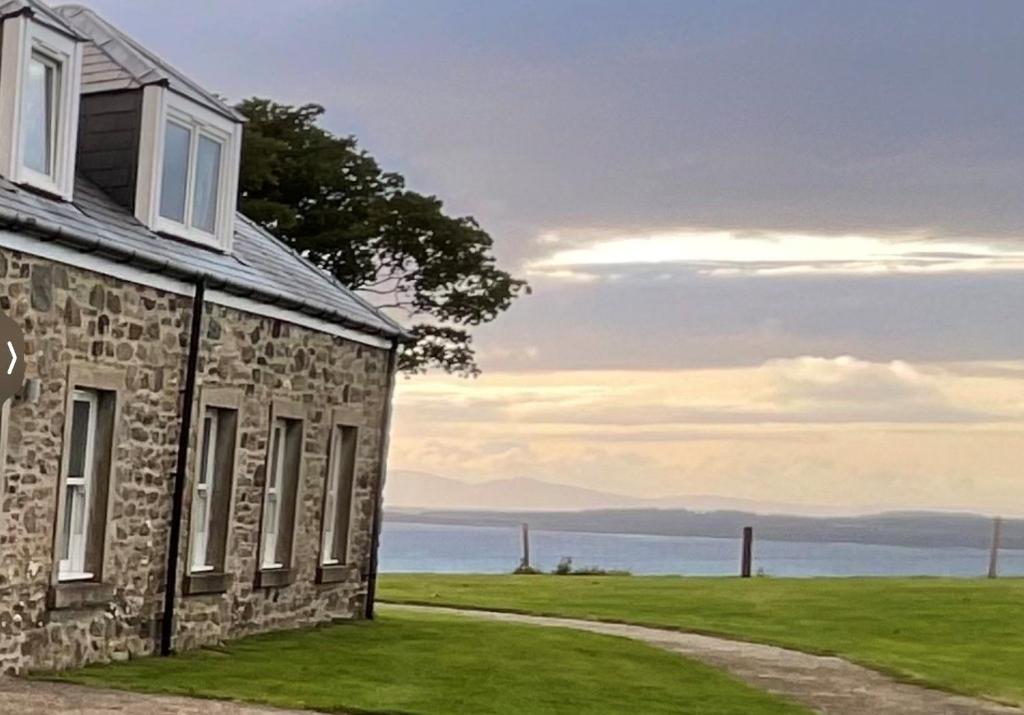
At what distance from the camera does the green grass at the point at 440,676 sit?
1359cm

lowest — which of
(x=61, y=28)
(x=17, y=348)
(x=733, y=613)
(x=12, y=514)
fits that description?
(x=733, y=613)

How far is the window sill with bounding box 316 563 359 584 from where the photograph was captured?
66.9ft

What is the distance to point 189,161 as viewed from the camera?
A: 17.4m

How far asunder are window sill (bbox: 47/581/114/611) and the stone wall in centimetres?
6

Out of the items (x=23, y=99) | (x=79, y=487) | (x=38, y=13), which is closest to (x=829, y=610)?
(x=79, y=487)

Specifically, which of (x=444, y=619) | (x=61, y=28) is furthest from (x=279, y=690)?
(x=444, y=619)

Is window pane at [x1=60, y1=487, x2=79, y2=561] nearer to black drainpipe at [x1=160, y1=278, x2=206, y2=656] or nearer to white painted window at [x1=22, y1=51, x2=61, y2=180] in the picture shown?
black drainpipe at [x1=160, y1=278, x2=206, y2=656]

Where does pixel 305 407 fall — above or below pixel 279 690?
above

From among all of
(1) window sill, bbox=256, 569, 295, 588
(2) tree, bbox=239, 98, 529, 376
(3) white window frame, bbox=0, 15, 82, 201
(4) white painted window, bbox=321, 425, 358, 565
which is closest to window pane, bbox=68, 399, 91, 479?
(3) white window frame, bbox=0, 15, 82, 201

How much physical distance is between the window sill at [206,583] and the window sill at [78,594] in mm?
1635

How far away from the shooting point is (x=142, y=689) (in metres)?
13.3

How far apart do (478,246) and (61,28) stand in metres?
23.7

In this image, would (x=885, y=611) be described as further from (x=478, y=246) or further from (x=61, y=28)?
(x=61, y=28)

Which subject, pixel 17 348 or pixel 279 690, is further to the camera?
pixel 279 690
